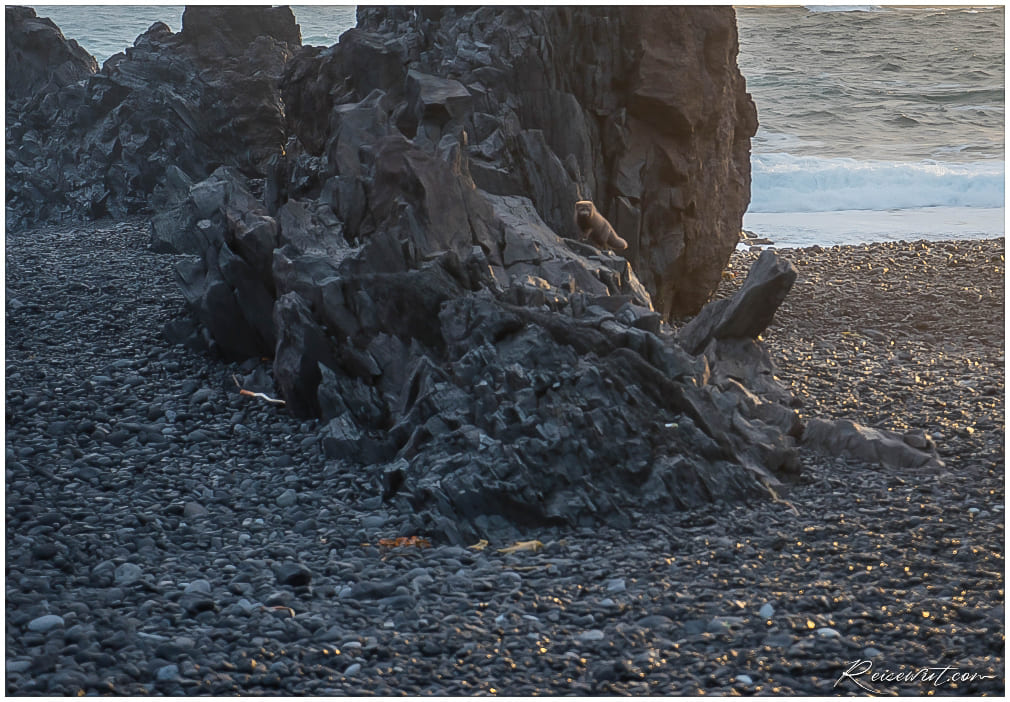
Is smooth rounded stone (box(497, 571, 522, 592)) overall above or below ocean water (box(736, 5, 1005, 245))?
below

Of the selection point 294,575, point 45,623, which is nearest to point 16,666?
point 45,623

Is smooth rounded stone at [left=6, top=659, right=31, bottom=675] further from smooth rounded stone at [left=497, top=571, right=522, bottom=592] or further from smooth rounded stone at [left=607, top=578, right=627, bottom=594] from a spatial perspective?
smooth rounded stone at [left=607, top=578, right=627, bottom=594]

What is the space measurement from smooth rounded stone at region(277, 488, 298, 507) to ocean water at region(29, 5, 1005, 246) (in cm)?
2334

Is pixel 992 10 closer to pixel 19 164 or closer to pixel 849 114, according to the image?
pixel 849 114

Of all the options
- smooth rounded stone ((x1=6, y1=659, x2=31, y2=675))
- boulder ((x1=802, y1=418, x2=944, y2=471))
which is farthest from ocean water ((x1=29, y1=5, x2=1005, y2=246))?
smooth rounded stone ((x1=6, y1=659, x2=31, y2=675))

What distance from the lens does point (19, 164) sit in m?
33.8

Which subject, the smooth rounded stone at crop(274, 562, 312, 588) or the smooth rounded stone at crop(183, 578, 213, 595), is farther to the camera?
the smooth rounded stone at crop(274, 562, 312, 588)

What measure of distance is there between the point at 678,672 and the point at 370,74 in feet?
46.9

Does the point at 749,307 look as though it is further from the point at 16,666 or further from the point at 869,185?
the point at 869,185

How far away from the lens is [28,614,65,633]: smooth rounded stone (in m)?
8.50

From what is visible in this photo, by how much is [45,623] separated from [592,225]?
1097cm

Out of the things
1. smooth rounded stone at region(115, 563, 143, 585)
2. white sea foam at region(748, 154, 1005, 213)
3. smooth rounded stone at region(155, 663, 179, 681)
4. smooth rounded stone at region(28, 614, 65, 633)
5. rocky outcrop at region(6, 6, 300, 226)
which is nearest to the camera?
smooth rounded stone at region(155, 663, 179, 681)

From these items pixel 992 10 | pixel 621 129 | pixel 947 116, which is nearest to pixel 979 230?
pixel 621 129

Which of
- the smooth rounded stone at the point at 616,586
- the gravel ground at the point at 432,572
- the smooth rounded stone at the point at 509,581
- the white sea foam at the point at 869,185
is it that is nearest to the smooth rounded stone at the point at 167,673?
the gravel ground at the point at 432,572
